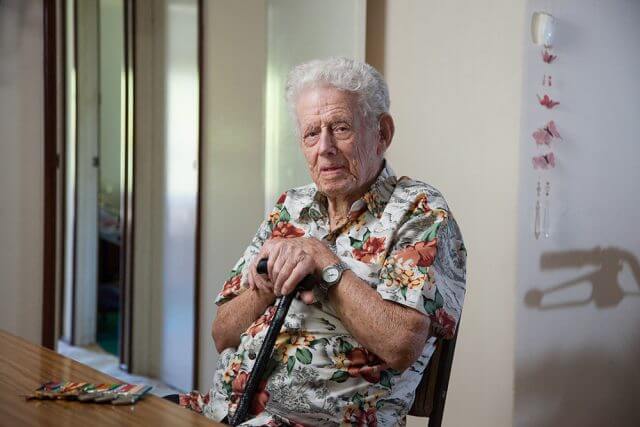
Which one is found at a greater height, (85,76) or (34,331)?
(85,76)

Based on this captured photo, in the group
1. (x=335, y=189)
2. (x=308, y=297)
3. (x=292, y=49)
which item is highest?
(x=292, y=49)

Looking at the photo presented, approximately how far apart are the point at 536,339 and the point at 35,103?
215 centimetres

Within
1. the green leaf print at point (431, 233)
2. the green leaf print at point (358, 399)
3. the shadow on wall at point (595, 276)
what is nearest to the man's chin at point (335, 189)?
the green leaf print at point (431, 233)

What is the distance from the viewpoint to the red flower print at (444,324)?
137 centimetres

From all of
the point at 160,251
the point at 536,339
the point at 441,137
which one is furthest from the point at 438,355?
the point at 160,251

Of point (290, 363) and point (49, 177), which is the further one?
point (49, 177)

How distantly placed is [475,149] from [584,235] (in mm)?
514

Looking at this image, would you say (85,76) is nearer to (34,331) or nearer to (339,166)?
(34,331)

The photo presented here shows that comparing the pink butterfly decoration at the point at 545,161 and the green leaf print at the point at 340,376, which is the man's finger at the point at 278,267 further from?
the pink butterfly decoration at the point at 545,161

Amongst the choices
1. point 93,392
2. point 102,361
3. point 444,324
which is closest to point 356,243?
point 444,324

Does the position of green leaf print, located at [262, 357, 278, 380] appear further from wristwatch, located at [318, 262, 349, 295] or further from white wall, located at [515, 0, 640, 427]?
white wall, located at [515, 0, 640, 427]

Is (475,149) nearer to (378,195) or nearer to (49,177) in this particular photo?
(378,195)

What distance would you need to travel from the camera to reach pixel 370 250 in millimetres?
1482

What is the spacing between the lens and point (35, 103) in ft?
9.57
